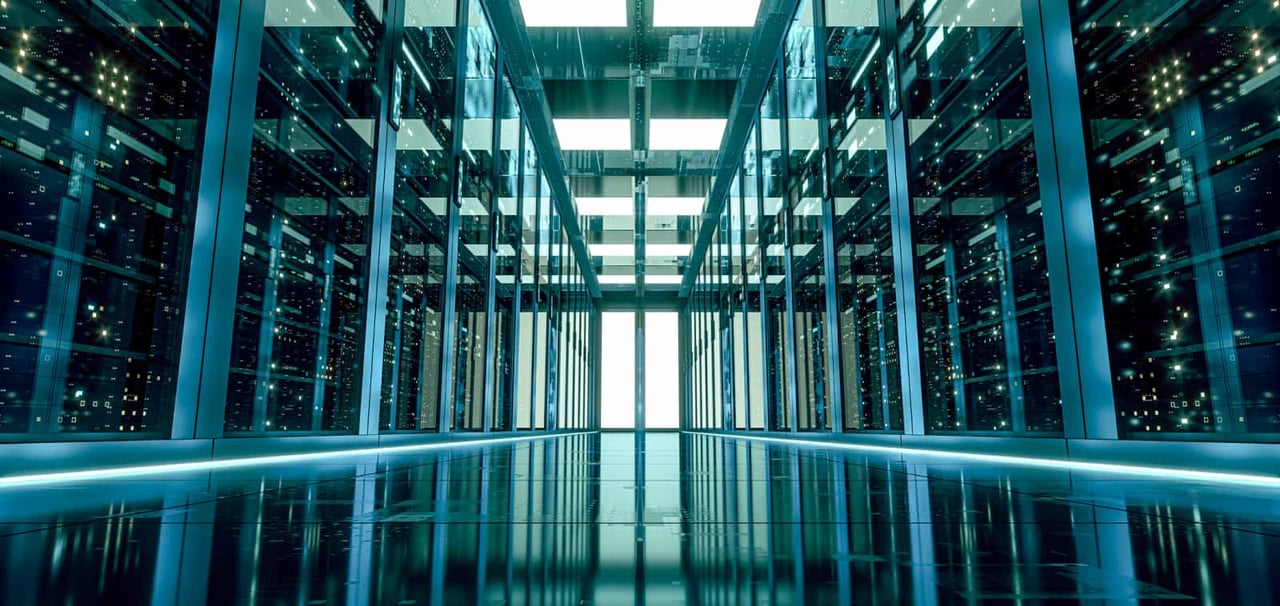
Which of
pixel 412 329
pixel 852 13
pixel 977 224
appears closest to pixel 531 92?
pixel 412 329

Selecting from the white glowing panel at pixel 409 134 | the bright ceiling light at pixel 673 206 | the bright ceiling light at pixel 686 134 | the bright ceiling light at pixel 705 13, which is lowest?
the white glowing panel at pixel 409 134

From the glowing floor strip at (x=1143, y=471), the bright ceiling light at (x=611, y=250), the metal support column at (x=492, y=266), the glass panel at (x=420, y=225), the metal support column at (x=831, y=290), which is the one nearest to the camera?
the glowing floor strip at (x=1143, y=471)

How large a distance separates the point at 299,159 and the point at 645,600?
222 inches

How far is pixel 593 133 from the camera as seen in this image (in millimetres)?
12867

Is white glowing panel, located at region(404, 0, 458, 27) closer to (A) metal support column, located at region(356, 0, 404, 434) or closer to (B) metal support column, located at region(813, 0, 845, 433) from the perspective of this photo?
(A) metal support column, located at region(356, 0, 404, 434)

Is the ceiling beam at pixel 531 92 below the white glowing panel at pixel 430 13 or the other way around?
the other way around

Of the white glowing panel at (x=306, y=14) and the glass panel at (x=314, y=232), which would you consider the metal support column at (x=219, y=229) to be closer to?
the white glowing panel at (x=306, y=14)

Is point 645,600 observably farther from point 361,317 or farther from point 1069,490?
point 361,317

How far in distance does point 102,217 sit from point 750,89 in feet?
29.7

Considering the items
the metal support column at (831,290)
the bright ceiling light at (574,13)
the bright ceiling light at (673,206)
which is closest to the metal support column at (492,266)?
the bright ceiling light at (574,13)

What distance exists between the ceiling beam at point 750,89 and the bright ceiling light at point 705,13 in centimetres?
18

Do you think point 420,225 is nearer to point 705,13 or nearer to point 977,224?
point 705,13

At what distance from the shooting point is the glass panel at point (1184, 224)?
3.10 metres

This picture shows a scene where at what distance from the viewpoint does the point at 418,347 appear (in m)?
7.43
